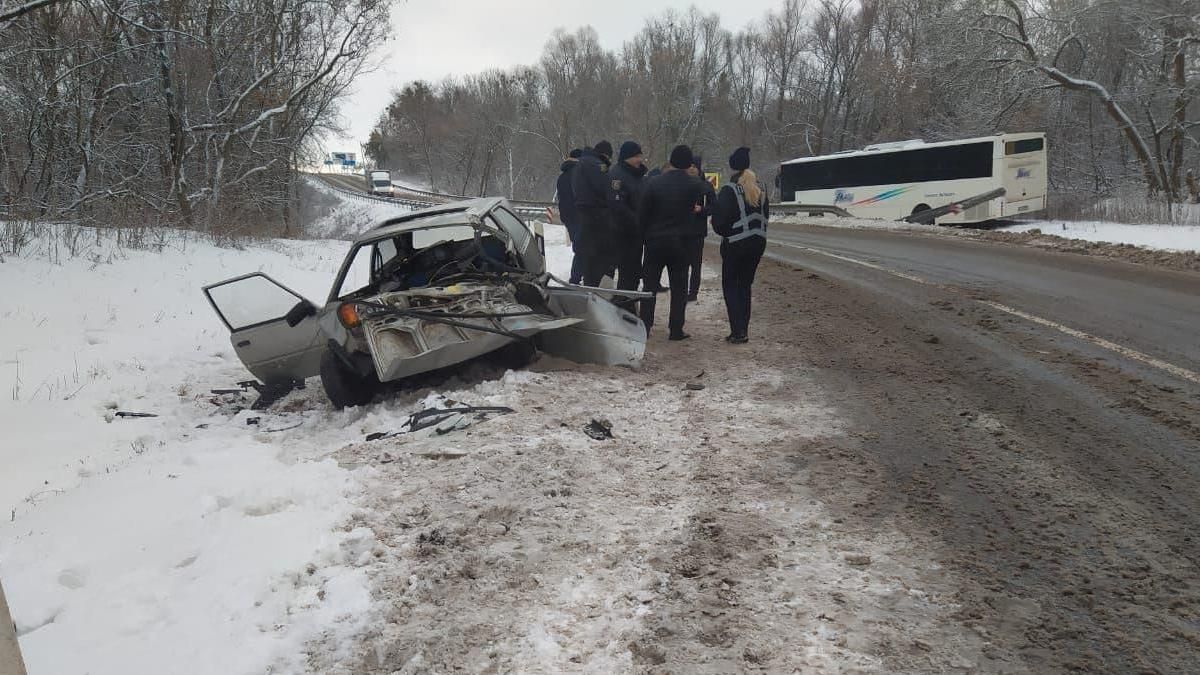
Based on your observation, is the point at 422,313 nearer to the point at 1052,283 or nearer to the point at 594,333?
the point at 594,333

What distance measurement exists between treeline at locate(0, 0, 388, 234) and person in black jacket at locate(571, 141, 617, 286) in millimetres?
A: 5493

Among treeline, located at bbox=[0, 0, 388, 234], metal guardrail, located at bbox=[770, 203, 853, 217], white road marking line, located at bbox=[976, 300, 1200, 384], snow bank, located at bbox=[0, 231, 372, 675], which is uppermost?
treeline, located at bbox=[0, 0, 388, 234]

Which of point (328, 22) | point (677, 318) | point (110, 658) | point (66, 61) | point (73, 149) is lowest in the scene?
point (110, 658)

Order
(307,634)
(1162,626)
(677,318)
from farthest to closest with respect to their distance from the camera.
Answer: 1. (677,318)
2. (307,634)
3. (1162,626)

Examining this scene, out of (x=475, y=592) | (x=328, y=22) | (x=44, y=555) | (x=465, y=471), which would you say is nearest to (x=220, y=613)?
(x=475, y=592)

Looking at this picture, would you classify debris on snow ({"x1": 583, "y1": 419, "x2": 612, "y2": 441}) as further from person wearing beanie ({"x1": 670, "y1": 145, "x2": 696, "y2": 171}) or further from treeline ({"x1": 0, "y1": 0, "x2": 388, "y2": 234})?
treeline ({"x1": 0, "y1": 0, "x2": 388, "y2": 234})

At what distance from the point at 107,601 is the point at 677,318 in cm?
539

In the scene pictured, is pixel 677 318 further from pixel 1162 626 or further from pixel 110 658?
pixel 110 658

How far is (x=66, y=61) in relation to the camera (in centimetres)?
1288

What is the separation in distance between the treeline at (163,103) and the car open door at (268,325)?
442 centimetres

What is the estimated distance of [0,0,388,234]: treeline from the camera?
1209 centimetres

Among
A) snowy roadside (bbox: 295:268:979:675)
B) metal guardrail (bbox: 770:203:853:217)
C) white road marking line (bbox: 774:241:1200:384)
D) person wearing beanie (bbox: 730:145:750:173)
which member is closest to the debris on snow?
snowy roadside (bbox: 295:268:979:675)

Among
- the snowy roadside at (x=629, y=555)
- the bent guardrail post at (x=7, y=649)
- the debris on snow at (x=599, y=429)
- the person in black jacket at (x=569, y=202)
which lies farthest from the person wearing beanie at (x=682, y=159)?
the bent guardrail post at (x=7, y=649)

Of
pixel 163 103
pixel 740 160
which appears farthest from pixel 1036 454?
pixel 163 103
